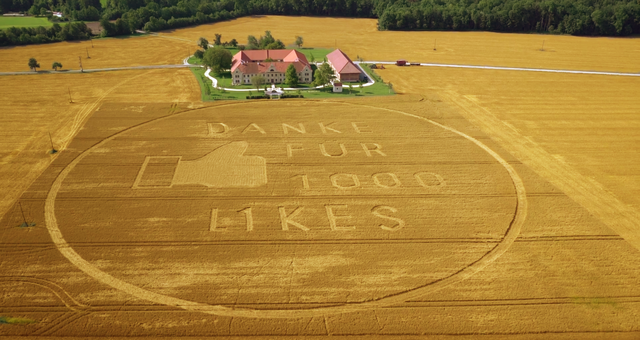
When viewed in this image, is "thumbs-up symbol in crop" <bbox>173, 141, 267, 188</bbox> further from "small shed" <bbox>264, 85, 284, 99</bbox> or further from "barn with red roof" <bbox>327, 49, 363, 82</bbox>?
"barn with red roof" <bbox>327, 49, 363, 82</bbox>

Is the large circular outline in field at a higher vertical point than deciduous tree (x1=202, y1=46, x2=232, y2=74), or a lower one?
lower

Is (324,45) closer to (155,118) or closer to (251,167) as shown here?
(155,118)

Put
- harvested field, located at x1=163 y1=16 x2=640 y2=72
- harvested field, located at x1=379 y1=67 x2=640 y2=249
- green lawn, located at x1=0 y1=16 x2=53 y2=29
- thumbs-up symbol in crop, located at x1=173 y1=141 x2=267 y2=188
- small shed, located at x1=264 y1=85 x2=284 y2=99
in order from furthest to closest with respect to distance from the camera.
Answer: green lawn, located at x1=0 y1=16 x2=53 y2=29, harvested field, located at x1=163 y1=16 x2=640 y2=72, small shed, located at x1=264 y1=85 x2=284 y2=99, thumbs-up symbol in crop, located at x1=173 y1=141 x2=267 y2=188, harvested field, located at x1=379 y1=67 x2=640 y2=249

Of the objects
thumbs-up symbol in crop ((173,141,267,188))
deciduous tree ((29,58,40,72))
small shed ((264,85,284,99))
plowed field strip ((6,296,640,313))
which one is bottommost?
plowed field strip ((6,296,640,313))

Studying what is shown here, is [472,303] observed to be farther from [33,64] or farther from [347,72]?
[33,64]

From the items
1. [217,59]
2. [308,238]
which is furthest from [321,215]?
[217,59]

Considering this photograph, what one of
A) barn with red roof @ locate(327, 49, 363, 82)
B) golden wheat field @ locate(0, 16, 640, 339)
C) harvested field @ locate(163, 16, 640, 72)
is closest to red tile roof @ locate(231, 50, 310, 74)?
barn with red roof @ locate(327, 49, 363, 82)

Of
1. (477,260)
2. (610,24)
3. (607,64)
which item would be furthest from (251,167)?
(610,24)
